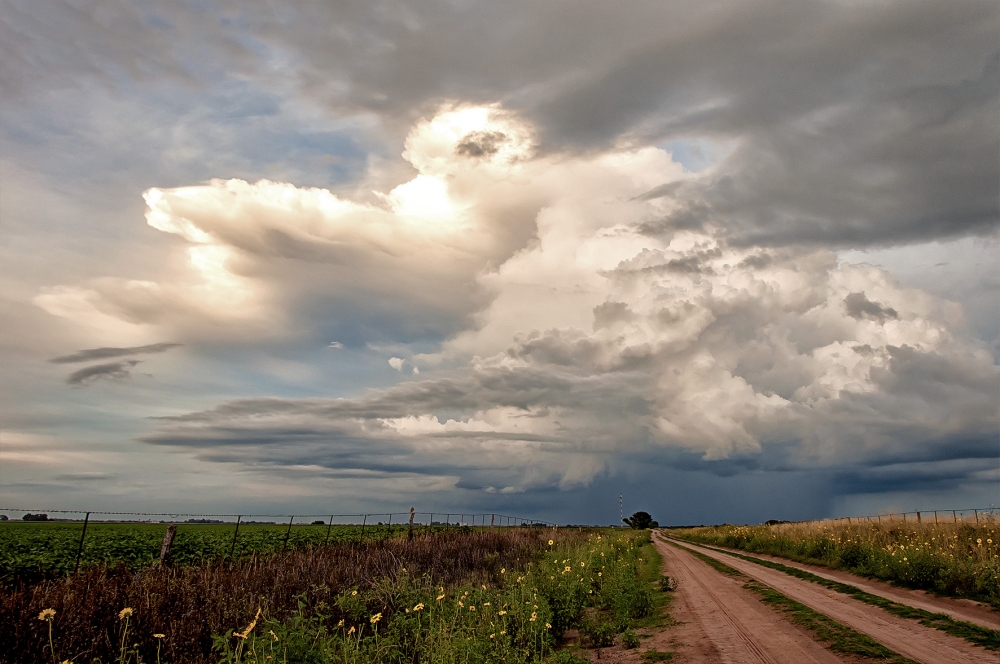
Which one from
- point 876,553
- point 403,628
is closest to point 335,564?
point 403,628

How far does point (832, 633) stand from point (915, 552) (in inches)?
484

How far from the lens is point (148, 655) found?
10672 millimetres

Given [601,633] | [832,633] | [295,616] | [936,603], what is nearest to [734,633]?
[832,633]

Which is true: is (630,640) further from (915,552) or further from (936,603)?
(915,552)

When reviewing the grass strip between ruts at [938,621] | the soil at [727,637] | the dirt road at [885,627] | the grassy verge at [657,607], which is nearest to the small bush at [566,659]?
the soil at [727,637]

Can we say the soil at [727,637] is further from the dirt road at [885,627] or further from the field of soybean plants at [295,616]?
the field of soybean plants at [295,616]

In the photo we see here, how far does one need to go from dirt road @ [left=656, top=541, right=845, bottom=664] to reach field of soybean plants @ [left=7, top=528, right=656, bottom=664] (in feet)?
4.61

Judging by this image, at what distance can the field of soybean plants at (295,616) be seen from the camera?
9.46 meters

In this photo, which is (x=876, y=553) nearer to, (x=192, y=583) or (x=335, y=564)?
(x=335, y=564)

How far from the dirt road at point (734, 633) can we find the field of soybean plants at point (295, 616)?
1.41 meters

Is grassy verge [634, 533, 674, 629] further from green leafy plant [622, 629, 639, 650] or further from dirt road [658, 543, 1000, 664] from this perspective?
green leafy plant [622, 629, 639, 650]

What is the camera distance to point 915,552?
21562 millimetres

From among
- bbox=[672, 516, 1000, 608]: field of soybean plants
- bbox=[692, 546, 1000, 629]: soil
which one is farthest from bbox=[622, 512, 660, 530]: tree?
bbox=[692, 546, 1000, 629]: soil

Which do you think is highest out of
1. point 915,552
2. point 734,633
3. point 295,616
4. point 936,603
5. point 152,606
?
point 915,552
